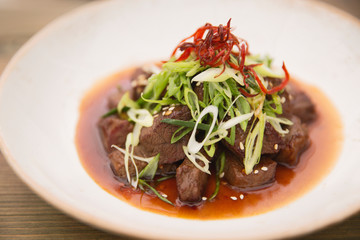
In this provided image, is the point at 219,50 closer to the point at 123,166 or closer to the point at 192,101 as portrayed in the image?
the point at 192,101

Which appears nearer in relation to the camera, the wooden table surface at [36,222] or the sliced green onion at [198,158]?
the wooden table surface at [36,222]

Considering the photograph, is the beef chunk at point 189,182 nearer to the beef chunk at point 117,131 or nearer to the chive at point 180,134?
the chive at point 180,134

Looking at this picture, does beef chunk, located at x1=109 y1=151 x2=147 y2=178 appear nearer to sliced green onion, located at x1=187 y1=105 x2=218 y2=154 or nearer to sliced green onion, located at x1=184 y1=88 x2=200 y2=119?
sliced green onion, located at x1=187 y1=105 x2=218 y2=154

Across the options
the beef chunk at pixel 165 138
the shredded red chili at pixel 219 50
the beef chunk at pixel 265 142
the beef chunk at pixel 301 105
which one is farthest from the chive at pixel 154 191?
the beef chunk at pixel 301 105

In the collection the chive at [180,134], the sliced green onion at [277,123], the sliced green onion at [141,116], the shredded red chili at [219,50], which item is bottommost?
the sliced green onion at [277,123]

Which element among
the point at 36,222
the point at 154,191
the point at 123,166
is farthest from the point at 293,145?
the point at 36,222

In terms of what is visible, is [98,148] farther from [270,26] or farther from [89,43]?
[270,26]

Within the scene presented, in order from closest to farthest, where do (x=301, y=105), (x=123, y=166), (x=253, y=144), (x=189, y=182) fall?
(x=189, y=182), (x=253, y=144), (x=123, y=166), (x=301, y=105)
